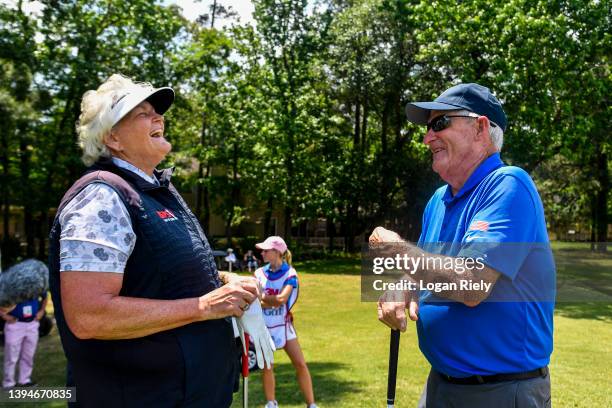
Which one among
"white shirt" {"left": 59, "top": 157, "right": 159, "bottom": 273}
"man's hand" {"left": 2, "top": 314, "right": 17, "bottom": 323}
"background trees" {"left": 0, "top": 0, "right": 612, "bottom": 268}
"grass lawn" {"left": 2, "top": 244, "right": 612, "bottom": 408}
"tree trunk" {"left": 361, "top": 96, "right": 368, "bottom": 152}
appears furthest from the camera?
"tree trunk" {"left": 361, "top": 96, "right": 368, "bottom": 152}

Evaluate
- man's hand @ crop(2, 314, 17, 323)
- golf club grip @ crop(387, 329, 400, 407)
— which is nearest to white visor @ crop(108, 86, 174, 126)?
golf club grip @ crop(387, 329, 400, 407)

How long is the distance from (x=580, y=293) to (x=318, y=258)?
60.4 feet

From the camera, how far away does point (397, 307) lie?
2656 mm

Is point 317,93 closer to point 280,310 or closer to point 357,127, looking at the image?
point 357,127

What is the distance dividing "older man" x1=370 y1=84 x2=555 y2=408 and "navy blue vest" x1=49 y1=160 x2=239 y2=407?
921 millimetres

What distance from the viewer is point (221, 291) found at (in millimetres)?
2283

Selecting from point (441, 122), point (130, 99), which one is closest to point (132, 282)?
point (130, 99)

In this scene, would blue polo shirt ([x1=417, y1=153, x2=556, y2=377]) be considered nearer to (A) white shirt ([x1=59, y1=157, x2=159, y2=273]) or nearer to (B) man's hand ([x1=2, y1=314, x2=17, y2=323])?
(A) white shirt ([x1=59, y1=157, x2=159, y2=273])

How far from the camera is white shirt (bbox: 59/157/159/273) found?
2047 mm

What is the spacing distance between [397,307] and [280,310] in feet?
12.9

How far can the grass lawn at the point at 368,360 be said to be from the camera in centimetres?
695

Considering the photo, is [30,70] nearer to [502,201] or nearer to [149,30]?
[149,30]

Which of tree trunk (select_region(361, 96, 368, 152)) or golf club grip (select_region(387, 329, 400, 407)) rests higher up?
tree trunk (select_region(361, 96, 368, 152))

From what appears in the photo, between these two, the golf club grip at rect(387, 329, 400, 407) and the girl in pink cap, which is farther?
the girl in pink cap
